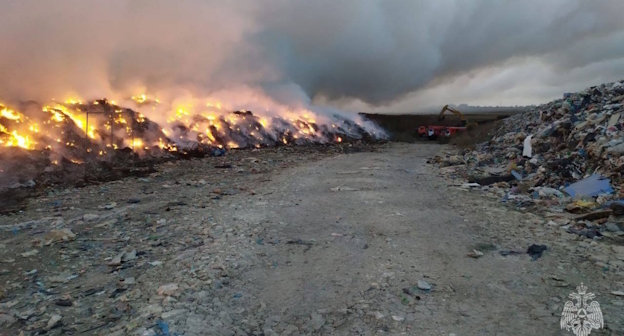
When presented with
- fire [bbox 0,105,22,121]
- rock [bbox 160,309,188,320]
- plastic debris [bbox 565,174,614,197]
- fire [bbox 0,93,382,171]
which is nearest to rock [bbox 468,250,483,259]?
rock [bbox 160,309,188,320]

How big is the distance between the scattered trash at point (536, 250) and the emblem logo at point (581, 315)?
0.97 meters

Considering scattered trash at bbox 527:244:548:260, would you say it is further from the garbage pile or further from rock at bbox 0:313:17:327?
rock at bbox 0:313:17:327

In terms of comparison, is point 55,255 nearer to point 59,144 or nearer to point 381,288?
point 381,288

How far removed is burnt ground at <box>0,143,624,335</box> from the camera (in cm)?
334

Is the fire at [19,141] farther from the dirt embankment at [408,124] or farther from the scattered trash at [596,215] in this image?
the dirt embankment at [408,124]

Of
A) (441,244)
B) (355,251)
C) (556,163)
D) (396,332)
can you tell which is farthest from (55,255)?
(556,163)

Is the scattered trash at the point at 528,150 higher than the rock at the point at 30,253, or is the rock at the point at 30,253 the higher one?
the scattered trash at the point at 528,150

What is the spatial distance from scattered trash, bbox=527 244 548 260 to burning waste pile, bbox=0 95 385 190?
408 inches

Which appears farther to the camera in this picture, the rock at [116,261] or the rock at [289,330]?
the rock at [116,261]

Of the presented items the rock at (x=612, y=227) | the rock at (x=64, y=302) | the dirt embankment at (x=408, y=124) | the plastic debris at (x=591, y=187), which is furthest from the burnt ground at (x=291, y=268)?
the dirt embankment at (x=408, y=124)

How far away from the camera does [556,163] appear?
9.10 meters

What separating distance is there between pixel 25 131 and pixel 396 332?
12549mm

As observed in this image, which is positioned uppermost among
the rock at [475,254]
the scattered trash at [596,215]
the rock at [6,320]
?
the scattered trash at [596,215]

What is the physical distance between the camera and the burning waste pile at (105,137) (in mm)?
10312
